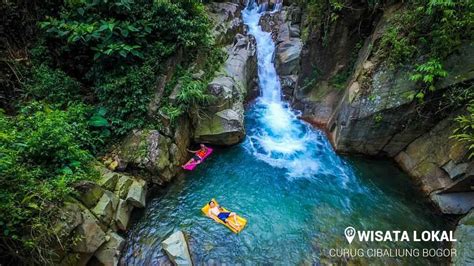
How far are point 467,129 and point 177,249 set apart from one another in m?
7.02

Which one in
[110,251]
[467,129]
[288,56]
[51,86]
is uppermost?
[288,56]

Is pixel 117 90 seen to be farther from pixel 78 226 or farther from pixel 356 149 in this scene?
pixel 356 149

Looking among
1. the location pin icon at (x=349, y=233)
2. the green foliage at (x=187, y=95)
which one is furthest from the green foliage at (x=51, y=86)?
the location pin icon at (x=349, y=233)

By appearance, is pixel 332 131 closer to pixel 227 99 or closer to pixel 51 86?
pixel 227 99

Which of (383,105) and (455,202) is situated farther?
(383,105)

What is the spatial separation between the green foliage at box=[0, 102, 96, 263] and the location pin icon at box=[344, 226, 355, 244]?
567 cm

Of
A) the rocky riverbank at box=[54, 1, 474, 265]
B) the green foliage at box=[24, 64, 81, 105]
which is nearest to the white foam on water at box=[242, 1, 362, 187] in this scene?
the rocky riverbank at box=[54, 1, 474, 265]

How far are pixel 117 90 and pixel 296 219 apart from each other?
218 inches

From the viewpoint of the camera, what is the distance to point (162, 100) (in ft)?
23.0

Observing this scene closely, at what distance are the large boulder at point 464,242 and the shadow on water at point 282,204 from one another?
1.40 feet

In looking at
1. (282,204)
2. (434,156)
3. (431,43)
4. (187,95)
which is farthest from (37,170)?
(431,43)

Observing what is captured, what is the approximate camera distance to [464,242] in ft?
16.6

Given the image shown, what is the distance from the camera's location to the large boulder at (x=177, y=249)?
476 centimetres

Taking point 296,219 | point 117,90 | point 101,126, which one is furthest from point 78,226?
point 296,219
